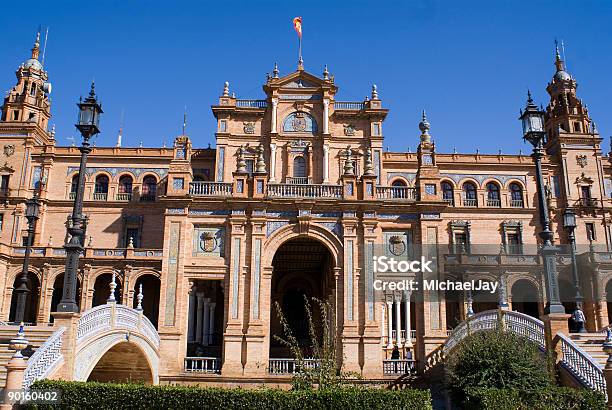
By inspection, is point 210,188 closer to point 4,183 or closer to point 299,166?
point 299,166

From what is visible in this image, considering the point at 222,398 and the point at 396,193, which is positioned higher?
the point at 396,193

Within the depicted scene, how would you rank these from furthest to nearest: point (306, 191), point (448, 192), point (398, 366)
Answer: point (448, 192), point (306, 191), point (398, 366)

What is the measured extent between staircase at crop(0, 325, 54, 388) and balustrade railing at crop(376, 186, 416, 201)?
593 inches

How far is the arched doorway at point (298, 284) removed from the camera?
2991 centimetres

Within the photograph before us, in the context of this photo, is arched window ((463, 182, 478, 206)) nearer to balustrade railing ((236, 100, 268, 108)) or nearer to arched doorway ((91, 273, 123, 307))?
balustrade railing ((236, 100, 268, 108))

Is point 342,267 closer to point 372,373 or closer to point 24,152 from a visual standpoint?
point 372,373

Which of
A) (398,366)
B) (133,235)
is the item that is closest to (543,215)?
(398,366)

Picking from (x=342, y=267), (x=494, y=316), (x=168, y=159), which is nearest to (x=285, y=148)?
(x=168, y=159)

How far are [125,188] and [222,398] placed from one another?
33.5 meters

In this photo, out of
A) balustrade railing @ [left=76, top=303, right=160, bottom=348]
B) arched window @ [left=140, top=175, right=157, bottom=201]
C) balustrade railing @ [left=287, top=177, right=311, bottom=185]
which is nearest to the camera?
balustrade railing @ [left=76, top=303, right=160, bottom=348]

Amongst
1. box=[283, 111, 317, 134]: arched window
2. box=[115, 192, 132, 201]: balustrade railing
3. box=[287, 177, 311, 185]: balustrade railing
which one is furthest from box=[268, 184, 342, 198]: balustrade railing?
box=[115, 192, 132, 201]: balustrade railing

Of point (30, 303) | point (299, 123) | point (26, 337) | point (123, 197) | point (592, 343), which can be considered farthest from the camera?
point (123, 197)

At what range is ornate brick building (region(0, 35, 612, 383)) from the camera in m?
25.0

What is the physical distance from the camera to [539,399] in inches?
560
